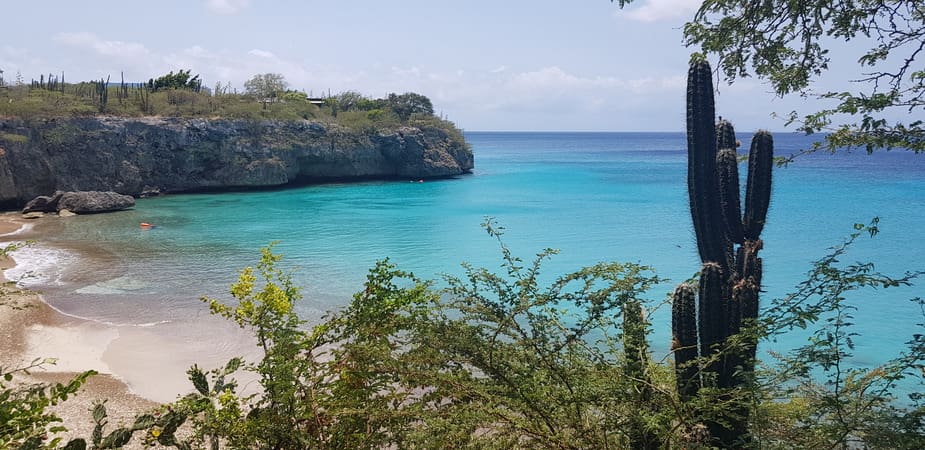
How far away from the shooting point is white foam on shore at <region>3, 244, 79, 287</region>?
683 inches

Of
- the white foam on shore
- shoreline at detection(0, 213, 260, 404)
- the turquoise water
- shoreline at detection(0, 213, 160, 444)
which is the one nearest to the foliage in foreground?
the turquoise water

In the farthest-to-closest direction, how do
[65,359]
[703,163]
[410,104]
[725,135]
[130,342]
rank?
[410,104] → [130,342] → [65,359] → [725,135] → [703,163]

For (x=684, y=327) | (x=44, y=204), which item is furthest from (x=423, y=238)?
(x=44, y=204)

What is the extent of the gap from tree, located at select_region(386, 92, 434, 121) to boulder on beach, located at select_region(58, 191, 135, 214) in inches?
1156

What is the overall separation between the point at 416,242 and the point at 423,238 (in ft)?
3.39

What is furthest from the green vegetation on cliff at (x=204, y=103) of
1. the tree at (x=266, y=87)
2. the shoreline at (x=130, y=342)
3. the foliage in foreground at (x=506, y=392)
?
the foliage in foreground at (x=506, y=392)

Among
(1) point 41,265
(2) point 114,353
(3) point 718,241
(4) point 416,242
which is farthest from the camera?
(4) point 416,242

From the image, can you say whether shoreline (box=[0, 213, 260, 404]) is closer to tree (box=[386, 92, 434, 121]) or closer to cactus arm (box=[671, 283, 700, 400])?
cactus arm (box=[671, 283, 700, 400])

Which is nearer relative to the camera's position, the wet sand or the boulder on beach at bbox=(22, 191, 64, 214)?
the wet sand

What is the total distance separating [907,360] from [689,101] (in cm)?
368

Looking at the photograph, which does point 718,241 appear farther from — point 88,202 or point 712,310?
point 88,202

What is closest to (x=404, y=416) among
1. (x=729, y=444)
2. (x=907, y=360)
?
(x=729, y=444)

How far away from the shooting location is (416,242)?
968 inches

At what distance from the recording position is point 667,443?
4629 mm
